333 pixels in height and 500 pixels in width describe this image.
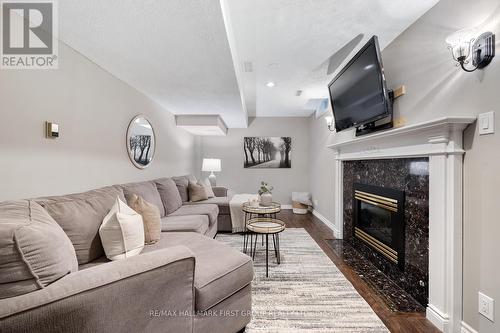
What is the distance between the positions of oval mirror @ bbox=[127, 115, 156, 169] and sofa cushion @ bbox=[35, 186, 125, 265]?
1.34m

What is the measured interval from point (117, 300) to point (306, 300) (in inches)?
58.5

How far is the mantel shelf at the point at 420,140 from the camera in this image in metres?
1.44

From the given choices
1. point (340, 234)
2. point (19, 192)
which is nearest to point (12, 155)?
point (19, 192)

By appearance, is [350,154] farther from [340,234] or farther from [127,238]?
[127,238]

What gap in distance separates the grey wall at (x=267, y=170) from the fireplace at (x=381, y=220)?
2736 millimetres

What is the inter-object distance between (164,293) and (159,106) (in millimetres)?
3201

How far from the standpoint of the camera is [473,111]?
54.9 inches

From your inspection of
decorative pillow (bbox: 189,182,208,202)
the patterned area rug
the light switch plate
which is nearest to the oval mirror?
decorative pillow (bbox: 189,182,208,202)

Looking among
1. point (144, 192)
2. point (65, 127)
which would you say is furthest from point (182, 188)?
point (65, 127)

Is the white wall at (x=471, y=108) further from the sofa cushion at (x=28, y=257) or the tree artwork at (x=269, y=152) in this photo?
the tree artwork at (x=269, y=152)

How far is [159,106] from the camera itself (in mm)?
3600

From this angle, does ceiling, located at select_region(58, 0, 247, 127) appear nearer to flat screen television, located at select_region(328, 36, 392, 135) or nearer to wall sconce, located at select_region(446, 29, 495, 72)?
flat screen television, located at select_region(328, 36, 392, 135)

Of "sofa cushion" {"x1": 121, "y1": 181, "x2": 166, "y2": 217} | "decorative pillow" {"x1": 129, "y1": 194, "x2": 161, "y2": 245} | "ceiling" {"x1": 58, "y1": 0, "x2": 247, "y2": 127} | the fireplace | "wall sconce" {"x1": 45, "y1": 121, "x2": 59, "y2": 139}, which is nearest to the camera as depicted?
"ceiling" {"x1": 58, "y1": 0, "x2": 247, "y2": 127}

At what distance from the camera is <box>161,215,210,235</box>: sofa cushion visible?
2.19 metres
